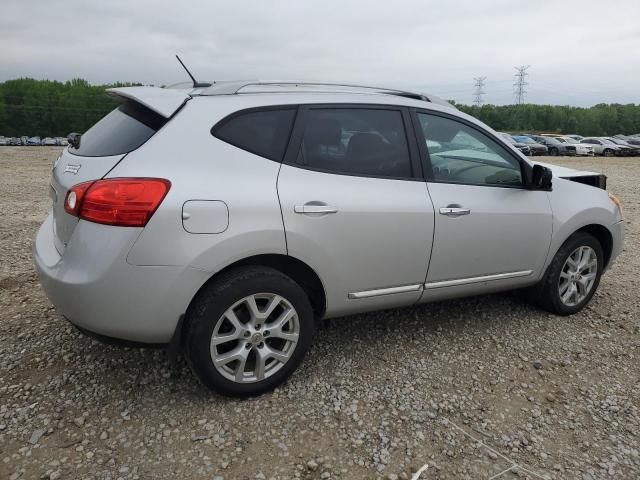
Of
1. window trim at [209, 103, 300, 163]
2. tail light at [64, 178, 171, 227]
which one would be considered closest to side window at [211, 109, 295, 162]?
window trim at [209, 103, 300, 163]

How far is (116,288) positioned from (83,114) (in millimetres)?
95851

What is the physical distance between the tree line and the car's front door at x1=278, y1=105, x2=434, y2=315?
82892 mm

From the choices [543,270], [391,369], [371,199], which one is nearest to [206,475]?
[391,369]

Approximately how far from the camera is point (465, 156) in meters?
3.59

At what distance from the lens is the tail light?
244cm

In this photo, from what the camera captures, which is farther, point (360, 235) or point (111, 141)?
point (360, 235)

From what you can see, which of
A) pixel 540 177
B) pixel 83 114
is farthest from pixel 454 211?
pixel 83 114

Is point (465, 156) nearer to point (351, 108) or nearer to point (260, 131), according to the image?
point (351, 108)

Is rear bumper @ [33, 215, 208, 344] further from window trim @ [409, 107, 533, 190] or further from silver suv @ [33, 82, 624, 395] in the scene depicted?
Result: window trim @ [409, 107, 533, 190]

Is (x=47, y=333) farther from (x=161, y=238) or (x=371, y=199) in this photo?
(x=371, y=199)

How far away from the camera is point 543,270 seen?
13.0 ft

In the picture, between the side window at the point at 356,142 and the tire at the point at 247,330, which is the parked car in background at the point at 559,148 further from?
the tire at the point at 247,330

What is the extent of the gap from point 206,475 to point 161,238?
1112 millimetres

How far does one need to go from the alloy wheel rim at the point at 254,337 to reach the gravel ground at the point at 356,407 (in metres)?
0.19
